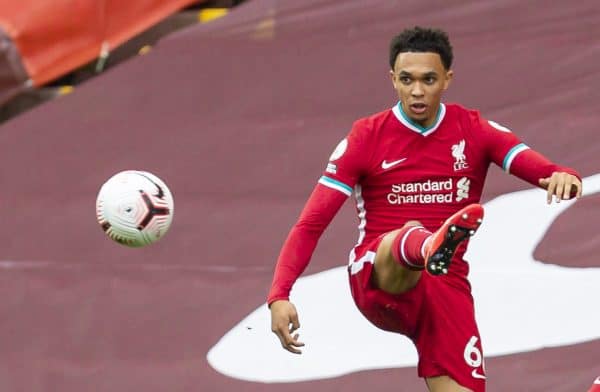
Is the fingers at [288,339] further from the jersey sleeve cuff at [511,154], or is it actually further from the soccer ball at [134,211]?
the soccer ball at [134,211]

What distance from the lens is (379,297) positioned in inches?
185

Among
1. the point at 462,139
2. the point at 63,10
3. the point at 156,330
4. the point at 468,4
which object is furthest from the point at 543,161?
the point at 63,10

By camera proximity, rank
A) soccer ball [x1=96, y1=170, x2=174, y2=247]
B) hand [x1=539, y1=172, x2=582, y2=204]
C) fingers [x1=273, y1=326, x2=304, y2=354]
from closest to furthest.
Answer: hand [x1=539, y1=172, x2=582, y2=204]
fingers [x1=273, y1=326, x2=304, y2=354]
soccer ball [x1=96, y1=170, x2=174, y2=247]

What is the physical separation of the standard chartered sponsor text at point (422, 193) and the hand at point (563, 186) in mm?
470

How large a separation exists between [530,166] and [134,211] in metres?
1.61

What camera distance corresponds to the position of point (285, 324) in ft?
14.5

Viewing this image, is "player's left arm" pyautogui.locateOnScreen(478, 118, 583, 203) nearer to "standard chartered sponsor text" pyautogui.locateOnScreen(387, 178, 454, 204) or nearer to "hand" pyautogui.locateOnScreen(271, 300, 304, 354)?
"standard chartered sponsor text" pyautogui.locateOnScreen(387, 178, 454, 204)

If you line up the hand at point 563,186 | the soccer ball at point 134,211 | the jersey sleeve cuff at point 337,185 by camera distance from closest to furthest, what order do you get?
1. the hand at point 563,186
2. the jersey sleeve cuff at point 337,185
3. the soccer ball at point 134,211

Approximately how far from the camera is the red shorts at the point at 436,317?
4703 mm

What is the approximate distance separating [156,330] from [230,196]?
3.21 ft

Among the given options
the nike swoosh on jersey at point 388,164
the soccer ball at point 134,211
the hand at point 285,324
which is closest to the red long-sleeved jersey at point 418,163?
the nike swoosh on jersey at point 388,164

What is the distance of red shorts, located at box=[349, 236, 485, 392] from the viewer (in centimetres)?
470

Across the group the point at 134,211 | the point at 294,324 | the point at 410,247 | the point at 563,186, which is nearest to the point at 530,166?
the point at 563,186

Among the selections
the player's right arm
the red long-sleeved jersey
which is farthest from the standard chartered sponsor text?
the player's right arm
